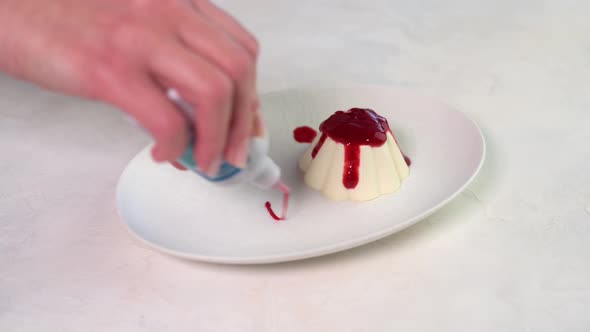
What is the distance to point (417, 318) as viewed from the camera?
1004mm

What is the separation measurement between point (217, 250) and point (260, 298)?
0.13 m

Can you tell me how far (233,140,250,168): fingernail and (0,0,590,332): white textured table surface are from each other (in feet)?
0.90

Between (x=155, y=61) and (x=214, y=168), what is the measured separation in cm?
18

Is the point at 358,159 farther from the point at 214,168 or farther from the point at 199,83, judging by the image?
the point at 199,83

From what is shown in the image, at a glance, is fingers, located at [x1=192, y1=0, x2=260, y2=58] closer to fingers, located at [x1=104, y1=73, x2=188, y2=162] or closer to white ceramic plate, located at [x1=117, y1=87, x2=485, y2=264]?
fingers, located at [x1=104, y1=73, x2=188, y2=162]

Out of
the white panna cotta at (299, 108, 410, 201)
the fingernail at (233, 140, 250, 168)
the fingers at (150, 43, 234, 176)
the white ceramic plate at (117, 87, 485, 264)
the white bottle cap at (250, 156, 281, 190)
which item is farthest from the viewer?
the white panna cotta at (299, 108, 410, 201)

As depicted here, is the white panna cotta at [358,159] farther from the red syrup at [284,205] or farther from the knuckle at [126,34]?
the knuckle at [126,34]

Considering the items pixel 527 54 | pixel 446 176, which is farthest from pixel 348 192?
pixel 527 54

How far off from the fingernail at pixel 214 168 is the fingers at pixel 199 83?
0.19 ft

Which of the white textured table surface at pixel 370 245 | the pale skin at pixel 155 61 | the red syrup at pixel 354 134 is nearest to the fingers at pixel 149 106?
the pale skin at pixel 155 61

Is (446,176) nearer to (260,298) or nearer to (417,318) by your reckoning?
(417,318)

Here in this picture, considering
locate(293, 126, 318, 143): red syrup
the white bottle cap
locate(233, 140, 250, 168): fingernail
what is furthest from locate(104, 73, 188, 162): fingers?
locate(293, 126, 318, 143): red syrup

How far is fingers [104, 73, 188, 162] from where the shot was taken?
30.5 inches

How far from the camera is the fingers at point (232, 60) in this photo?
0.80 m
